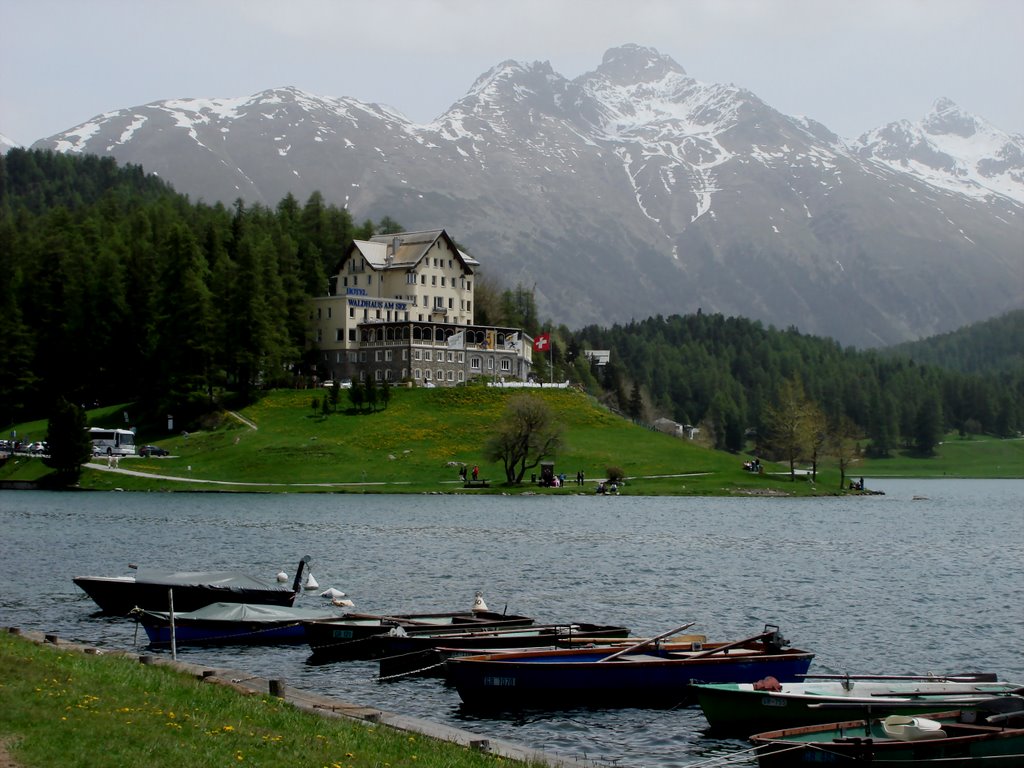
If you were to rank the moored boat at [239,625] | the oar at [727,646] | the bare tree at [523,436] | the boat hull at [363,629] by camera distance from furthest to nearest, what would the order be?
the bare tree at [523,436] < the moored boat at [239,625] < the boat hull at [363,629] < the oar at [727,646]

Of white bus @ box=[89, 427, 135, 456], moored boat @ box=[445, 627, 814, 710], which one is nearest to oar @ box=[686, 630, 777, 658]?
moored boat @ box=[445, 627, 814, 710]

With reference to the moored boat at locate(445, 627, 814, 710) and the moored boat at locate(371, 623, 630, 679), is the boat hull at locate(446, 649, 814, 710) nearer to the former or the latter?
the moored boat at locate(445, 627, 814, 710)

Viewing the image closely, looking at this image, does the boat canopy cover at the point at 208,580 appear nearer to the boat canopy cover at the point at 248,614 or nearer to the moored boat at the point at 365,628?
the boat canopy cover at the point at 248,614

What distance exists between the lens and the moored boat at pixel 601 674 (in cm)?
3631

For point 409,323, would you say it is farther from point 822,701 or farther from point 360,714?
point 360,714

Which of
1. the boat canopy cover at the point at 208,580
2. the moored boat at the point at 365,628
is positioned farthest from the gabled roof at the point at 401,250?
the moored boat at the point at 365,628

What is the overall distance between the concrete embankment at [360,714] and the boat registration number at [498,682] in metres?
4.86

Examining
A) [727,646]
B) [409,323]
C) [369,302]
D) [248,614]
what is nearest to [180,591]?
[248,614]

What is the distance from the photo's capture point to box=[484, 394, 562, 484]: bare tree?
13238 cm

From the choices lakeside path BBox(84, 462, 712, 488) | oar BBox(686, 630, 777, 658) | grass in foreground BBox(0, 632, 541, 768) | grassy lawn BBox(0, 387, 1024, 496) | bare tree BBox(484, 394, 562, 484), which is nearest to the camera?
grass in foreground BBox(0, 632, 541, 768)

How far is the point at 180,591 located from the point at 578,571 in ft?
76.0

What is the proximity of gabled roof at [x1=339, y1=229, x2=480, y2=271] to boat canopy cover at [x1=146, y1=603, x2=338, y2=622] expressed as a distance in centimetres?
13883

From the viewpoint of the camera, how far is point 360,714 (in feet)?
97.1

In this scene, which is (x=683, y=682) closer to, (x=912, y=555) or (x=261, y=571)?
(x=261, y=571)
